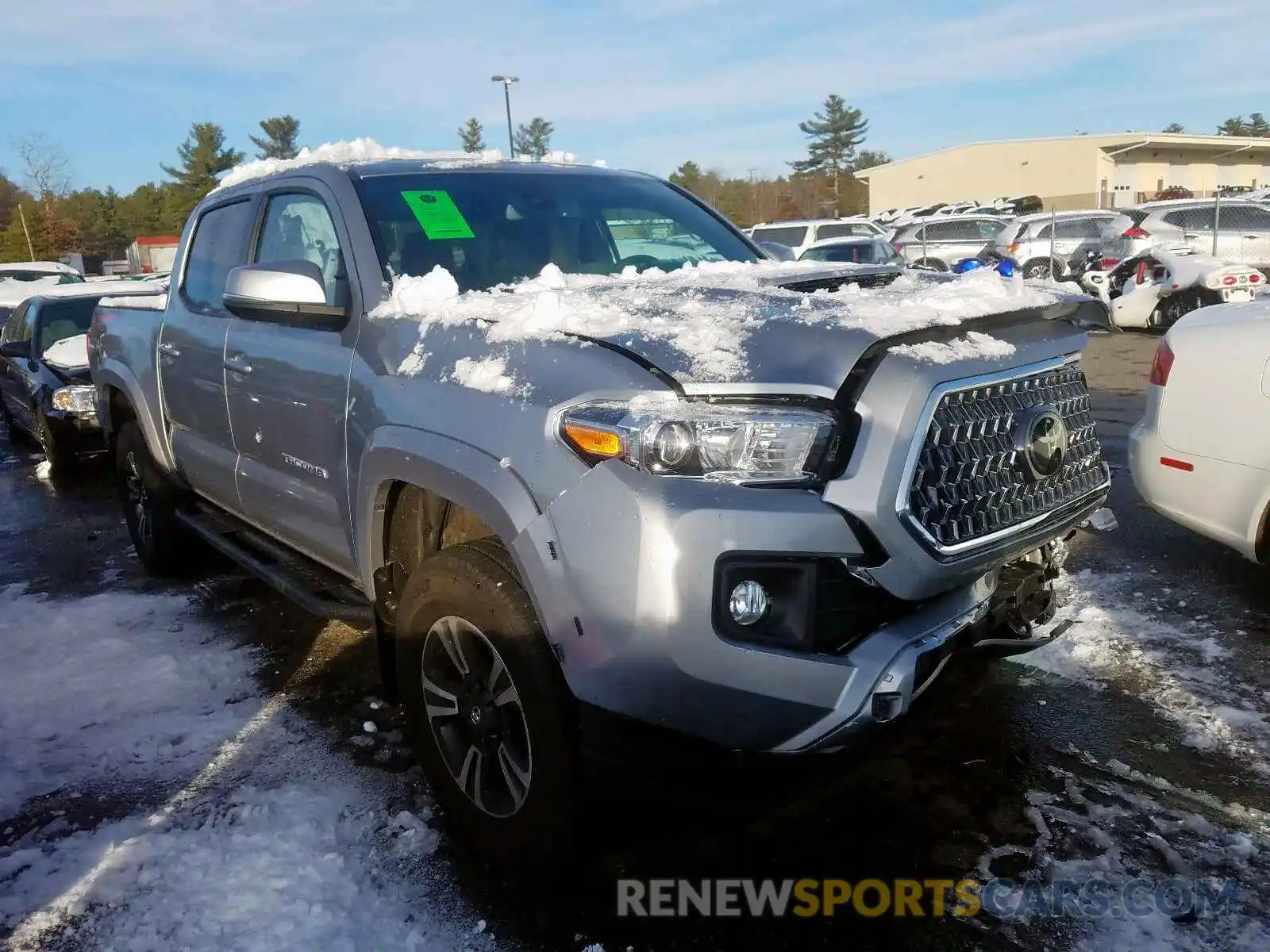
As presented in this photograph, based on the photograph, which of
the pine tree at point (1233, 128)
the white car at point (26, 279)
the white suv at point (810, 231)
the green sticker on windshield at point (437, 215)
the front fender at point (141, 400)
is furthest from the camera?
the pine tree at point (1233, 128)

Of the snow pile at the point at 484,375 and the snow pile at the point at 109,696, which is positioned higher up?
the snow pile at the point at 484,375

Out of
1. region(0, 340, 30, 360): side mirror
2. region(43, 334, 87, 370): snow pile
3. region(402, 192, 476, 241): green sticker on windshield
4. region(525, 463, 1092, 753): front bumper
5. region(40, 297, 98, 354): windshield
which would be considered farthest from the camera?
region(40, 297, 98, 354): windshield

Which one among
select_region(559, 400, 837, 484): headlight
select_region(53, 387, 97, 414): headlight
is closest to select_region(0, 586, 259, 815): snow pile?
select_region(559, 400, 837, 484): headlight

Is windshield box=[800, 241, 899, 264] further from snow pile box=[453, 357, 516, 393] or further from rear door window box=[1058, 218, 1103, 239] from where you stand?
snow pile box=[453, 357, 516, 393]

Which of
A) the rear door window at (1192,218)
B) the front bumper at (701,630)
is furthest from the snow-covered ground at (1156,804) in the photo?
the rear door window at (1192,218)

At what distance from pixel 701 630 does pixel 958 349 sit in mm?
961

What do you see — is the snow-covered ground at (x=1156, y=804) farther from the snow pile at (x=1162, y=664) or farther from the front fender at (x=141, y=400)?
the front fender at (x=141, y=400)

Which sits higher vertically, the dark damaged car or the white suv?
the white suv

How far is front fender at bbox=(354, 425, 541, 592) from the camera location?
2.41m

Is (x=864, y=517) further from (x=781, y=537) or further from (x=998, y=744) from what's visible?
(x=998, y=744)

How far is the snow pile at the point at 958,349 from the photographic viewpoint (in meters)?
2.33

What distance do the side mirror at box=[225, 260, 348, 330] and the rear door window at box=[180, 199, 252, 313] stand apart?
103cm

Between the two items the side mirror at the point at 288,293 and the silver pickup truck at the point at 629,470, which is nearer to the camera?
the silver pickup truck at the point at 629,470

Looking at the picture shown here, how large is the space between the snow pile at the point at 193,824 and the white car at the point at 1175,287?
11.5 m
